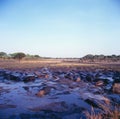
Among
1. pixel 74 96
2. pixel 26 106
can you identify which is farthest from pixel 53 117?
pixel 74 96

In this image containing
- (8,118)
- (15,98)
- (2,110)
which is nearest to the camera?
(8,118)

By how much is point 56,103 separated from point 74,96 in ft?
7.16

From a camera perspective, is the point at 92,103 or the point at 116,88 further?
the point at 116,88

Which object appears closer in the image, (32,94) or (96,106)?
(96,106)

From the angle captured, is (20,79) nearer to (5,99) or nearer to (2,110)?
(5,99)

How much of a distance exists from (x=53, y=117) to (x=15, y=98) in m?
4.07

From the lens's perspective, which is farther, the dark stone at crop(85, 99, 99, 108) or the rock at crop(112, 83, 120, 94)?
the rock at crop(112, 83, 120, 94)

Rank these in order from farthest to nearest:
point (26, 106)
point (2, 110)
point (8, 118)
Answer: point (26, 106) → point (2, 110) → point (8, 118)

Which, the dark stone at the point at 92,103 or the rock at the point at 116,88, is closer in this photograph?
the dark stone at the point at 92,103

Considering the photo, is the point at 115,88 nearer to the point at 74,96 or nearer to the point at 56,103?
the point at 74,96

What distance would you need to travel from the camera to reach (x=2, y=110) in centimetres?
869

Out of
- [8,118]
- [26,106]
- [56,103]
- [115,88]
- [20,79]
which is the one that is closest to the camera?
[8,118]

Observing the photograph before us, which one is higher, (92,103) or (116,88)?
(116,88)

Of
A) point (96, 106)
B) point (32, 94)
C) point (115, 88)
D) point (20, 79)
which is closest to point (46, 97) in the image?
point (32, 94)
